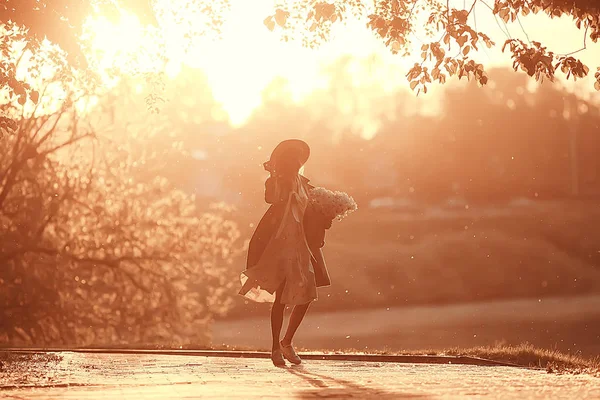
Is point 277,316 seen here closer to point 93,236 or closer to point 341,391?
point 341,391

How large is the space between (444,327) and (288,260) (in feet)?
118

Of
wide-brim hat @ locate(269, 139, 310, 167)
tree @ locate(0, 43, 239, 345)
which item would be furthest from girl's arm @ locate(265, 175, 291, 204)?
tree @ locate(0, 43, 239, 345)

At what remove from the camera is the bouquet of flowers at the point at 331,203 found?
12016 mm

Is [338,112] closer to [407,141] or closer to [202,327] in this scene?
[407,141]

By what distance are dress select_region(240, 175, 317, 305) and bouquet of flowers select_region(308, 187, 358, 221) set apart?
0.13 metres

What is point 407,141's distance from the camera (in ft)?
245

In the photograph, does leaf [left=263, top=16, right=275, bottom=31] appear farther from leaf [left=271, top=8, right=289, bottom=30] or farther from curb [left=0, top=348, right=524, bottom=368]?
curb [left=0, top=348, right=524, bottom=368]

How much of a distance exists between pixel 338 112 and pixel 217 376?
231ft

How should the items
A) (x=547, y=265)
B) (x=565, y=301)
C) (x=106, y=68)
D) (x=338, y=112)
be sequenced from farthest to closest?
(x=338, y=112) < (x=547, y=265) < (x=565, y=301) < (x=106, y=68)

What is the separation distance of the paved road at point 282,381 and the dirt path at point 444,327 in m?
27.5

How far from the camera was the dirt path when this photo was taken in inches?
1650

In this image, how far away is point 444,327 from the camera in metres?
46.8

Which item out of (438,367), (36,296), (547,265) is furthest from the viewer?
(547,265)

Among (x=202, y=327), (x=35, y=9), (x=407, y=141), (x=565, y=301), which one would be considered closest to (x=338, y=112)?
(x=407, y=141)
